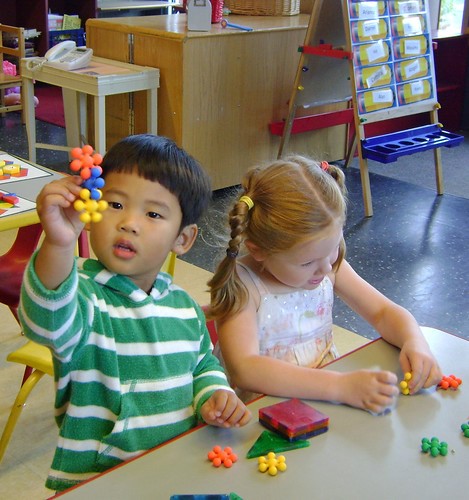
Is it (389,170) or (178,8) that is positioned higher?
(178,8)

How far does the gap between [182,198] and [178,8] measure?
271 inches

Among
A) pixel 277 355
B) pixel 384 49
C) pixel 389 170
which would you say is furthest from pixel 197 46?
pixel 277 355

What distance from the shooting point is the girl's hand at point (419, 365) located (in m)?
1.27

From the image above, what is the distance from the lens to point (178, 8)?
7613mm

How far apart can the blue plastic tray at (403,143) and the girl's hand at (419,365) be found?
2636 mm

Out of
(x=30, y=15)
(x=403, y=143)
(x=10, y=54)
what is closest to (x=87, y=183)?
(x=403, y=143)

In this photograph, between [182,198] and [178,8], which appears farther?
[178,8]

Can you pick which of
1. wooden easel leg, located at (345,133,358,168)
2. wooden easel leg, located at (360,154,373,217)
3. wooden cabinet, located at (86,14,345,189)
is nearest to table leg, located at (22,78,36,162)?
wooden cabinet, located at (86,14,345,189)

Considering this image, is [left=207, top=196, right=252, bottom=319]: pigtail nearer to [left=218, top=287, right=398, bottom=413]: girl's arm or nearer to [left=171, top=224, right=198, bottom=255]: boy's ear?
[left=218, top=287, right=398, bottom=413]: girl's arm

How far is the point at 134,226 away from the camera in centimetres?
106

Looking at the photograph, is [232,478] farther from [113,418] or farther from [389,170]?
[389,170]

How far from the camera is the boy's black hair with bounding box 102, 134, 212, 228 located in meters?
1.11

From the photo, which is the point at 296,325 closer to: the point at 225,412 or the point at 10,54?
the point at 225,412

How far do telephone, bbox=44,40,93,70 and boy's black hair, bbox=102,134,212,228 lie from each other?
2.94 m
